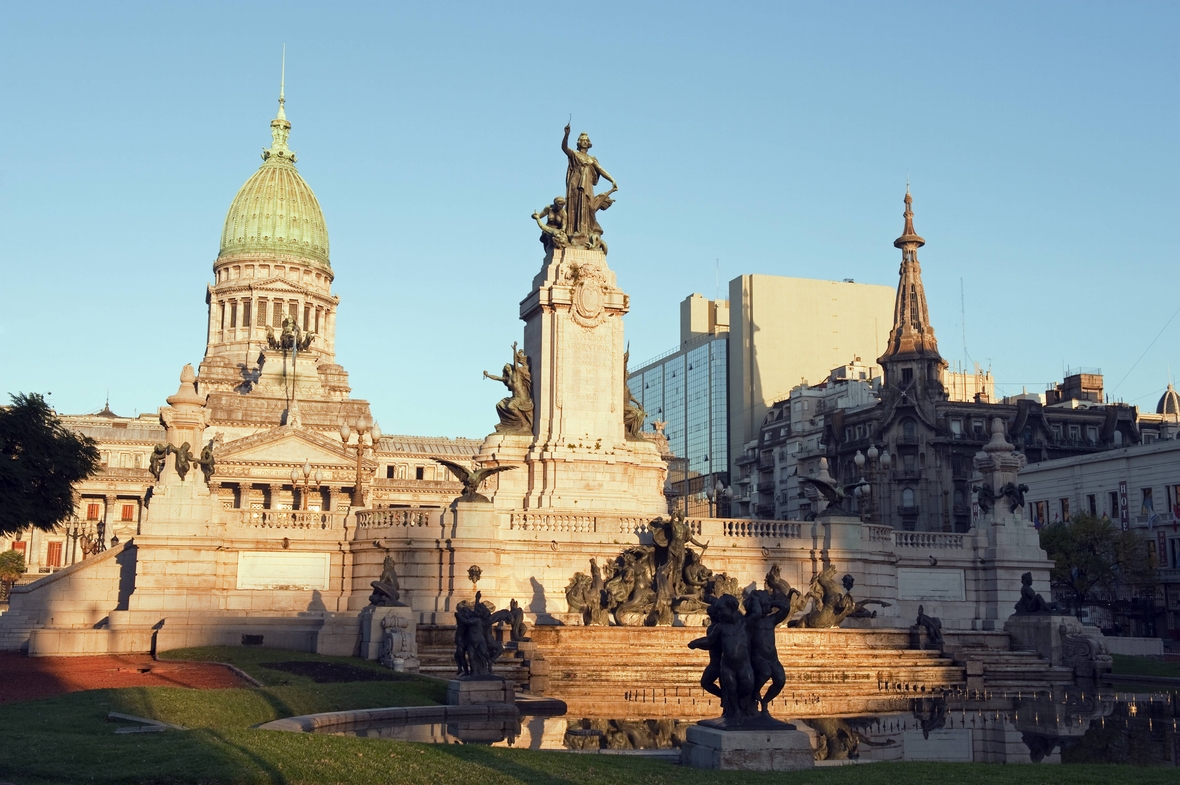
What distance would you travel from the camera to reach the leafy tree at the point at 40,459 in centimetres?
4330

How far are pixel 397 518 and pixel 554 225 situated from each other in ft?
49.6

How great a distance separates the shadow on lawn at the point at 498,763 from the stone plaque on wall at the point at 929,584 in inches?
1257

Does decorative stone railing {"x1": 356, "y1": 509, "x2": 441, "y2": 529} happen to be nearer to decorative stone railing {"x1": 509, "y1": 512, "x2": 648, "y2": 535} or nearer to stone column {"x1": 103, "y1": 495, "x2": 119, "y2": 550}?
decorative stone railing {"x1": 509, "y1": 512, "x2": 648, "y2": 535}

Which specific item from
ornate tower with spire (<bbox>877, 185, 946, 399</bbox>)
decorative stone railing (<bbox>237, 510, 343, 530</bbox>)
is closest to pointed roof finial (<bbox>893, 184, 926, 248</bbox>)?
ornate tower with spire (<bbox>877, 185, 946, 399</bbox>)

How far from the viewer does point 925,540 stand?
5034cm

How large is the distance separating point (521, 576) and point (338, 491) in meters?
69.9

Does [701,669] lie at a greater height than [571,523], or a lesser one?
lesser

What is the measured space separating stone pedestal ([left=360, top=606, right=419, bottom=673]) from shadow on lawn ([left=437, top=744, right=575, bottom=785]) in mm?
15203

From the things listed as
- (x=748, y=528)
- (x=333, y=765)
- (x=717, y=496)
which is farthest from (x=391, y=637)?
(x=717, y=496)

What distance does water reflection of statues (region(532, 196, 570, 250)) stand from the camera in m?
51.6

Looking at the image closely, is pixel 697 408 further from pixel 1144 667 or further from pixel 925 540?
pixel 1144 667

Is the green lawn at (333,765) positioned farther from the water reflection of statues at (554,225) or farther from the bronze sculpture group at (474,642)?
the water reflection of statues at (554,225)

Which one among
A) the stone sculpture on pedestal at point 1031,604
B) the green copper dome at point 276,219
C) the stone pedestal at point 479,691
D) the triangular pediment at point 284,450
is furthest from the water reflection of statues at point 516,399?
the green copper dome at point 276,219

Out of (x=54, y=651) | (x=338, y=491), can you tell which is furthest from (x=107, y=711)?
(x=338, y=491)
